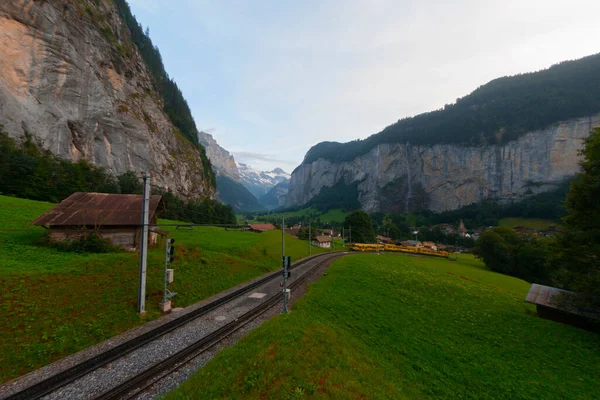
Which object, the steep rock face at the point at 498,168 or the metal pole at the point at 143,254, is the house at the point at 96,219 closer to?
the metal pole at the point at 143,254

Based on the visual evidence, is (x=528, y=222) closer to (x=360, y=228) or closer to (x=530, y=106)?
(x=530, y=106)

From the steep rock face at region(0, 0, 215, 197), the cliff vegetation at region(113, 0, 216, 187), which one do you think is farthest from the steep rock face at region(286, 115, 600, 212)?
the steep rock face at region(0, 0, 215, 197)

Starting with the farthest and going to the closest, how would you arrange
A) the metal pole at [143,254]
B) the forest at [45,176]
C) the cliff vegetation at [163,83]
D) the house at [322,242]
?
the cliff vegetation at [163,83] → the house at [322,242] → the forest at [45,176] → the metal pole at [143,254]

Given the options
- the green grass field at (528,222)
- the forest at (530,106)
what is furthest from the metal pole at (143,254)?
the forest at (530,106)

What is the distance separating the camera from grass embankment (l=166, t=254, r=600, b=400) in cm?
775

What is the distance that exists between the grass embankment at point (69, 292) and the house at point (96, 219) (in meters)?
1.96

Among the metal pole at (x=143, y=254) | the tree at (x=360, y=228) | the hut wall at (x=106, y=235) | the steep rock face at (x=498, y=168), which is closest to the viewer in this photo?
the metal pole at (x=143, y=254)

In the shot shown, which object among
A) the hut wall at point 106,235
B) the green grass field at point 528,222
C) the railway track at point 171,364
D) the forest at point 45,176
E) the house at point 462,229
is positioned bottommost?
the house at point 462,229

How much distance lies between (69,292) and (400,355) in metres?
19.3

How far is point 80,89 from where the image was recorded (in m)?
62.7

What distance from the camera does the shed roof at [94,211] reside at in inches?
816

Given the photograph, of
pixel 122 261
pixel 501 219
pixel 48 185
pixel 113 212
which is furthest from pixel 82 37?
pixel 501 219

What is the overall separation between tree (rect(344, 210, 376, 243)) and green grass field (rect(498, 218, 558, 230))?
4305 inches

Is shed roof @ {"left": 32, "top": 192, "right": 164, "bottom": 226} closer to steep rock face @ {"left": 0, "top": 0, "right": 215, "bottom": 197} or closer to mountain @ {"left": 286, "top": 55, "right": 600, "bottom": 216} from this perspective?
steep rock face @ {"left": 0, "top": 0, "right": 215, "bottom": 197}
